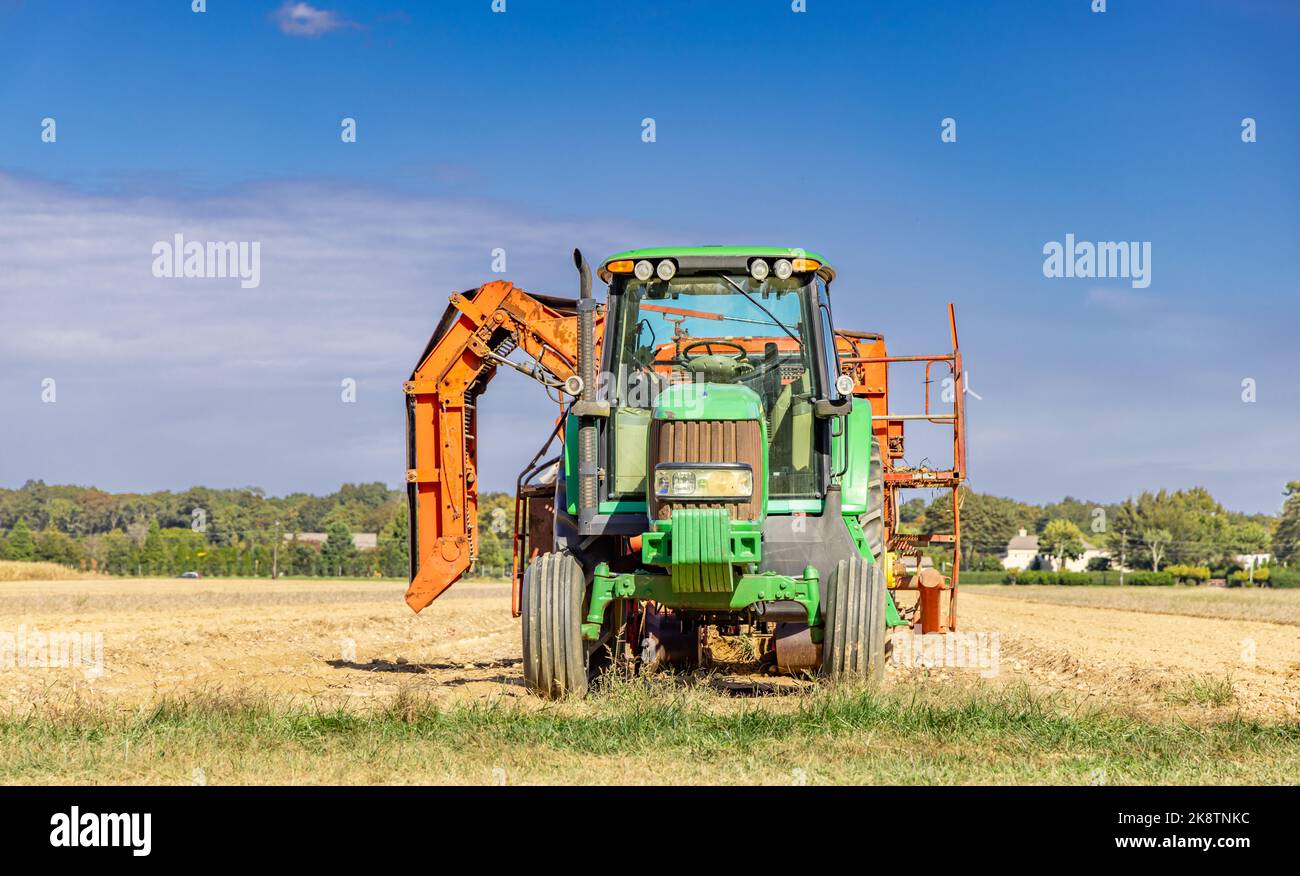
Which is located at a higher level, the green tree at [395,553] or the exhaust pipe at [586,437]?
the exhaust pipe at [586,437]

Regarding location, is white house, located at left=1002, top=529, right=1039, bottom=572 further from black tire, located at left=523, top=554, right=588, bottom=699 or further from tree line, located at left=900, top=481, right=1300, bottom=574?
black tire, located at left=523, top=554, right=588, bottom=699

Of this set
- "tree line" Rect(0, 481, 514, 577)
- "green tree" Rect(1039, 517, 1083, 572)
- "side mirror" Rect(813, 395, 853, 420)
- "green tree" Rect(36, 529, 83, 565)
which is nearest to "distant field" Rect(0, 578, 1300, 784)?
"side mirror" Rect(813, 395, 853, 420)

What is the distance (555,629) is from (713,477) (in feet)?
5.94

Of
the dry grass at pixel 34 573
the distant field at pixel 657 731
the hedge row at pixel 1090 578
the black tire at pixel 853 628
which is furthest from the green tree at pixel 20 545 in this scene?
the black tire at pixel 853 628

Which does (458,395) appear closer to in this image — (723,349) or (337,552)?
(723,349)

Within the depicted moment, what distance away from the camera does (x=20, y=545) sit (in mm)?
91938

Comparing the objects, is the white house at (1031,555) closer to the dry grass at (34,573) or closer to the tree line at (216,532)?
the tree line at (216,532)

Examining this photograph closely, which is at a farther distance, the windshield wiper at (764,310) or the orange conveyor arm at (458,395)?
the orange conveyor arm at (458,395)

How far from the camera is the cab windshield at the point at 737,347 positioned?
37.2 ft

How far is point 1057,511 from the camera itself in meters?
186

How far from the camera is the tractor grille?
34.8ft

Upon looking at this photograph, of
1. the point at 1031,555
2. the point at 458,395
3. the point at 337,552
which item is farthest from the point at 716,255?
the point at 1031,555

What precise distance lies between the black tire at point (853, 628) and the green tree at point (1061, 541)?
122403mm

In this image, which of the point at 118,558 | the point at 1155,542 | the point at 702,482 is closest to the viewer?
the point at 702,482
